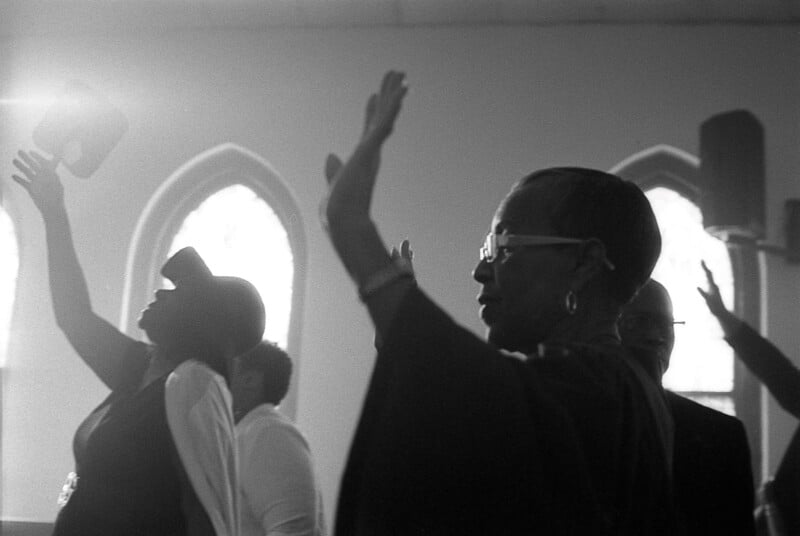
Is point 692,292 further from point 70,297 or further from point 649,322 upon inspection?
point 70,297

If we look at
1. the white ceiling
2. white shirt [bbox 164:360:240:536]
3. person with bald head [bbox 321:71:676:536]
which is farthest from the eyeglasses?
the white ceiling

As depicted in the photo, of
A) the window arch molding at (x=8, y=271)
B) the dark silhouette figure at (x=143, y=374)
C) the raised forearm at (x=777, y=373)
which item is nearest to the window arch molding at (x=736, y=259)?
the raised forearm at (x=777, y=373)

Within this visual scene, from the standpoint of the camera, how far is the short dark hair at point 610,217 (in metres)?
1.49

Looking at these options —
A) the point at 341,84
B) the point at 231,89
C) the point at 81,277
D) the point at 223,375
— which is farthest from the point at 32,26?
the point at 223,375

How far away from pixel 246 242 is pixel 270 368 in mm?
3777

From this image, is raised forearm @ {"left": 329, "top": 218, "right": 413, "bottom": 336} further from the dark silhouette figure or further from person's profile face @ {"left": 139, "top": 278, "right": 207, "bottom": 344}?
person's profile face @ {"left": 139, "top": 278, "right": 207, "bottom": 344}

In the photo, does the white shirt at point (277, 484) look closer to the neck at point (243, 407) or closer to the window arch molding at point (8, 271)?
the neck at point (243, 407)

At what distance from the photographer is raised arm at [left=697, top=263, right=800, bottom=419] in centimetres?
286

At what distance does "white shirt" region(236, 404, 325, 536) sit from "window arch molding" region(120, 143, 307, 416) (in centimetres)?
372

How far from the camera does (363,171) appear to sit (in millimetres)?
1265

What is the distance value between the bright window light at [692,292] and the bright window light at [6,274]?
11.8 feet

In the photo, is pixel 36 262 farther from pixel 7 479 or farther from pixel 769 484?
pixel 769 484

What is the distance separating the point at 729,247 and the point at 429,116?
1739mm

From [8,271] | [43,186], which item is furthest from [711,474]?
[8,271]
